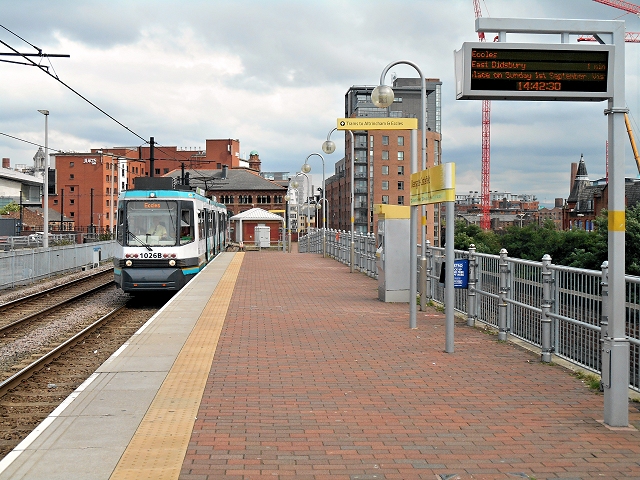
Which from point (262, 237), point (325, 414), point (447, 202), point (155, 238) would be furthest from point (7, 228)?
point (325, 414)

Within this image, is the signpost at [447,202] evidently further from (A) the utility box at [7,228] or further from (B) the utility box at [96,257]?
(A) the utility box at [7,228]

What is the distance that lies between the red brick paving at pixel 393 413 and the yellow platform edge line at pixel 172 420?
13 cm

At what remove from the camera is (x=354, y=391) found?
777 centimetres

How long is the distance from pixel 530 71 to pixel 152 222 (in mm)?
14519

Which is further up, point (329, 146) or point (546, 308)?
point (329, 146)

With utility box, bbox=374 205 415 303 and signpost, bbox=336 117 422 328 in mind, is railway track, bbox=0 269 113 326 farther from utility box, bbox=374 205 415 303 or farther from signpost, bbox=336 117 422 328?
signpost, bbox=336 117 422 328

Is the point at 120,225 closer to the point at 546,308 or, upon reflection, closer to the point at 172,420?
the point at 546,308

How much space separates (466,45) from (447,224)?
11.0 ft

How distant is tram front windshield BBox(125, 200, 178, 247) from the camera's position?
65.2 ft

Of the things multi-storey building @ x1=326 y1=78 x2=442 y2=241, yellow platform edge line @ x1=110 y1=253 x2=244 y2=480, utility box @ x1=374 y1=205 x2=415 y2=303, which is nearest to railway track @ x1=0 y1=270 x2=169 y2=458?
yellow platform edge line @ x1=110 y1=253 x2=244 y2=480

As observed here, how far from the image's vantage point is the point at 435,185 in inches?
433

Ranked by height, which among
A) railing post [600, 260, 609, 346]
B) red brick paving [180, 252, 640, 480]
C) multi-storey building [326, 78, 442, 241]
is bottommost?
red brick paving [180, 252, 640, 480]

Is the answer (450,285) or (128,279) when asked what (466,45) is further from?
(128,279)

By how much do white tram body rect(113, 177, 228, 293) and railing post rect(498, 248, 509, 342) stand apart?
10.6 meters
